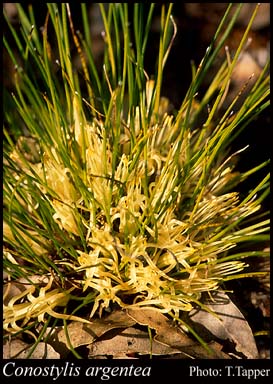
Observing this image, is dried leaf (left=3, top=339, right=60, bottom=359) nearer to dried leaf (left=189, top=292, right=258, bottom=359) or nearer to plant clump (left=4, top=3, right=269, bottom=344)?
plant clump (left=4, top=3, right=269, bottom=344)

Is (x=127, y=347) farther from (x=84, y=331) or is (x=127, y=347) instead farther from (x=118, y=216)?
(x=118, y=216)

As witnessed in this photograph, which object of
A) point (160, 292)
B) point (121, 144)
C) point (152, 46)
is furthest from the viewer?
point (152, 46)

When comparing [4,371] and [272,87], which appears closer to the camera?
[4,371]

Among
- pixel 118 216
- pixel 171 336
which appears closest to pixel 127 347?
pixel 171 336

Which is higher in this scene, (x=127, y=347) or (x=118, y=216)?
(x=118, y=216)

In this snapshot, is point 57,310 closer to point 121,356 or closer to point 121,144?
point 121,356

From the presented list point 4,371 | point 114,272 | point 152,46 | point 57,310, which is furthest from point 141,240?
point 152,46
